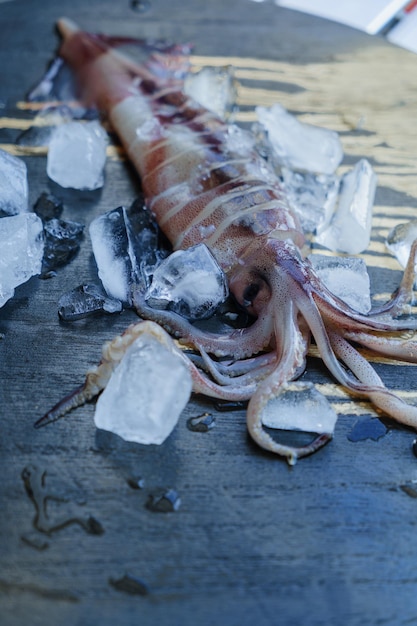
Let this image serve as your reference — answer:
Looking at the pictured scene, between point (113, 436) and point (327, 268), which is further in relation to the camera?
point (327, 268)

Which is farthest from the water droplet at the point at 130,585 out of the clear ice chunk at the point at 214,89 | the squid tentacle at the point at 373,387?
the clear ice chunk at the point at 214,89

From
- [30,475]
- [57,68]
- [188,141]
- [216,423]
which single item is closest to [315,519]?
[216,423]

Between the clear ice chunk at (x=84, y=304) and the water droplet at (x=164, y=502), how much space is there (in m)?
0.58

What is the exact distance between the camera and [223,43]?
3000mm

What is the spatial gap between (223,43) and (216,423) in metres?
2.07

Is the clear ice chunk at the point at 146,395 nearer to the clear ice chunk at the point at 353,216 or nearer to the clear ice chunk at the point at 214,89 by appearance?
the clear ice chunk at the point at 353,216

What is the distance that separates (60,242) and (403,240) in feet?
3.55

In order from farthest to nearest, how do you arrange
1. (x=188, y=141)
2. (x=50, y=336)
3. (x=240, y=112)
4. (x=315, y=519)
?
(x=240, y=112), (x=188, y=141), (x=50, y=336), (x=315, y=519)

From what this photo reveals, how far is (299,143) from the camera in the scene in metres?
2.41

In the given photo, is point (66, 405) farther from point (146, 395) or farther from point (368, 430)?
point (368, 430)

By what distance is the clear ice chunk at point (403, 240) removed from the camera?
208 centimetres

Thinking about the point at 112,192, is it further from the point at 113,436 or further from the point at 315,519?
the point at 315,519

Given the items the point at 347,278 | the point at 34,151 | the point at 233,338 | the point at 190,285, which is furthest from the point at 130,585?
the point at 34,151

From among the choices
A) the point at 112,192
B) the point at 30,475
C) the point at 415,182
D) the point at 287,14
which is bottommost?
the point at 30,475
